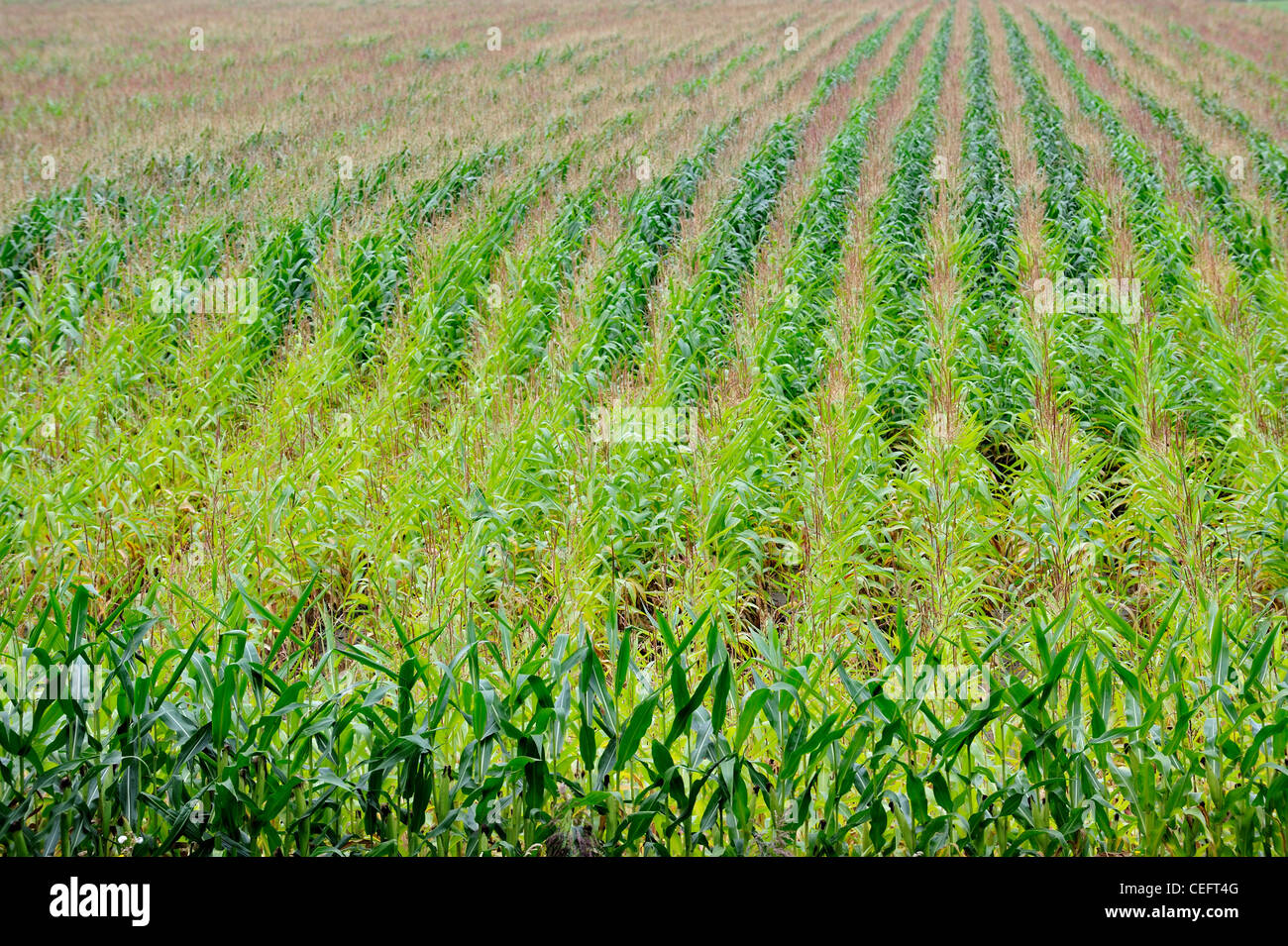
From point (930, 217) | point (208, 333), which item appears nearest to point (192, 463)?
point (208, 333)

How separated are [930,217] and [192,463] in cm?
705

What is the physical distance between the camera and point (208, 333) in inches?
267

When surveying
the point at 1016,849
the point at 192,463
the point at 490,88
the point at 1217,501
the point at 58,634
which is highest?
the point at 490,88

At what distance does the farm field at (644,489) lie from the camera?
8.43 feet

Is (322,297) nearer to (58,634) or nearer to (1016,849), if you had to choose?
(58,634)

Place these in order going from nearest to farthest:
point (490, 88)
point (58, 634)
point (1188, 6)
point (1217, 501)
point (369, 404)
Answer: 1. point (58, 634)
2. point (1217, 501)
3. point (369, 404)
4. point (490, 88)
5. point (1188, 6)

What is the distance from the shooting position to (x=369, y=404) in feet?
19.1

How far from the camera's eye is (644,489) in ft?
15.8

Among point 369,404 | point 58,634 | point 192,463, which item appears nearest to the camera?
point 58,634

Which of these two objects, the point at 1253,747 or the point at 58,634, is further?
the point at 58,634

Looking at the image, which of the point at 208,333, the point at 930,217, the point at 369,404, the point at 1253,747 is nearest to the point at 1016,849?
the point at 1253,747

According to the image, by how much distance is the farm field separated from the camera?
2.57 metres

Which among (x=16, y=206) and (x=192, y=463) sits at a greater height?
(x=16, y=206)

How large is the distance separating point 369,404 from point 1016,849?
426 cm
